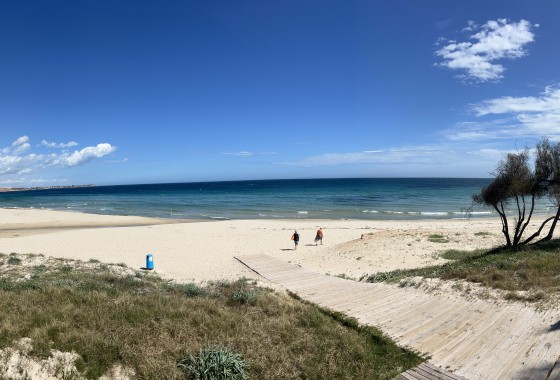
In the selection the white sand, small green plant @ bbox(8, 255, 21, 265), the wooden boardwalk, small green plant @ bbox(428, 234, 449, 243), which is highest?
small green plant @ bbox(8, 255, 21, 265)

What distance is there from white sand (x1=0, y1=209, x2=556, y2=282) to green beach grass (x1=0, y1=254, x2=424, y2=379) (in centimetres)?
782

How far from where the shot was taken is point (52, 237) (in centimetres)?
3084

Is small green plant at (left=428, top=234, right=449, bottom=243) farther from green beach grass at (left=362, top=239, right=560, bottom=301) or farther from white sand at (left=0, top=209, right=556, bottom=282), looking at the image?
green beach grass at (left=362, top=239, right=560, bottom=301)

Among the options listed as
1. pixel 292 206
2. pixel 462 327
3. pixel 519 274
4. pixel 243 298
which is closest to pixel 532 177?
pixel 519 274

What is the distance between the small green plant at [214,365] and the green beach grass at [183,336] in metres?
0.05

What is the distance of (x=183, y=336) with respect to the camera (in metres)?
6.56

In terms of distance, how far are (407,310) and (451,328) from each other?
1.44 m

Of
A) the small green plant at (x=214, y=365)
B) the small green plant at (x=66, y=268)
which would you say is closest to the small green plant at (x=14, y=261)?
the small green plant at (x=66, y=268)

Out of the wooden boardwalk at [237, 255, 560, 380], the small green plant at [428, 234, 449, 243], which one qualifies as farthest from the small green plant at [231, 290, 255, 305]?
the small green plant at [428, 234, 449, 243]

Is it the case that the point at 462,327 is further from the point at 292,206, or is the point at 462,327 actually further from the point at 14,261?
the point at 292,206

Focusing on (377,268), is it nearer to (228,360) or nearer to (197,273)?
(197,273)

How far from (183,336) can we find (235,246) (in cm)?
1954

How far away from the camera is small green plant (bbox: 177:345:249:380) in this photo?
222 inches

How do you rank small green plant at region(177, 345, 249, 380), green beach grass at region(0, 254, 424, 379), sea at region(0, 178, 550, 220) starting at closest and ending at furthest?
small green plant at region(177, 345, 249, 380) → green beach grass at region(0, 254, 424, 379) → sea at region(0, 178, 550, 220)
